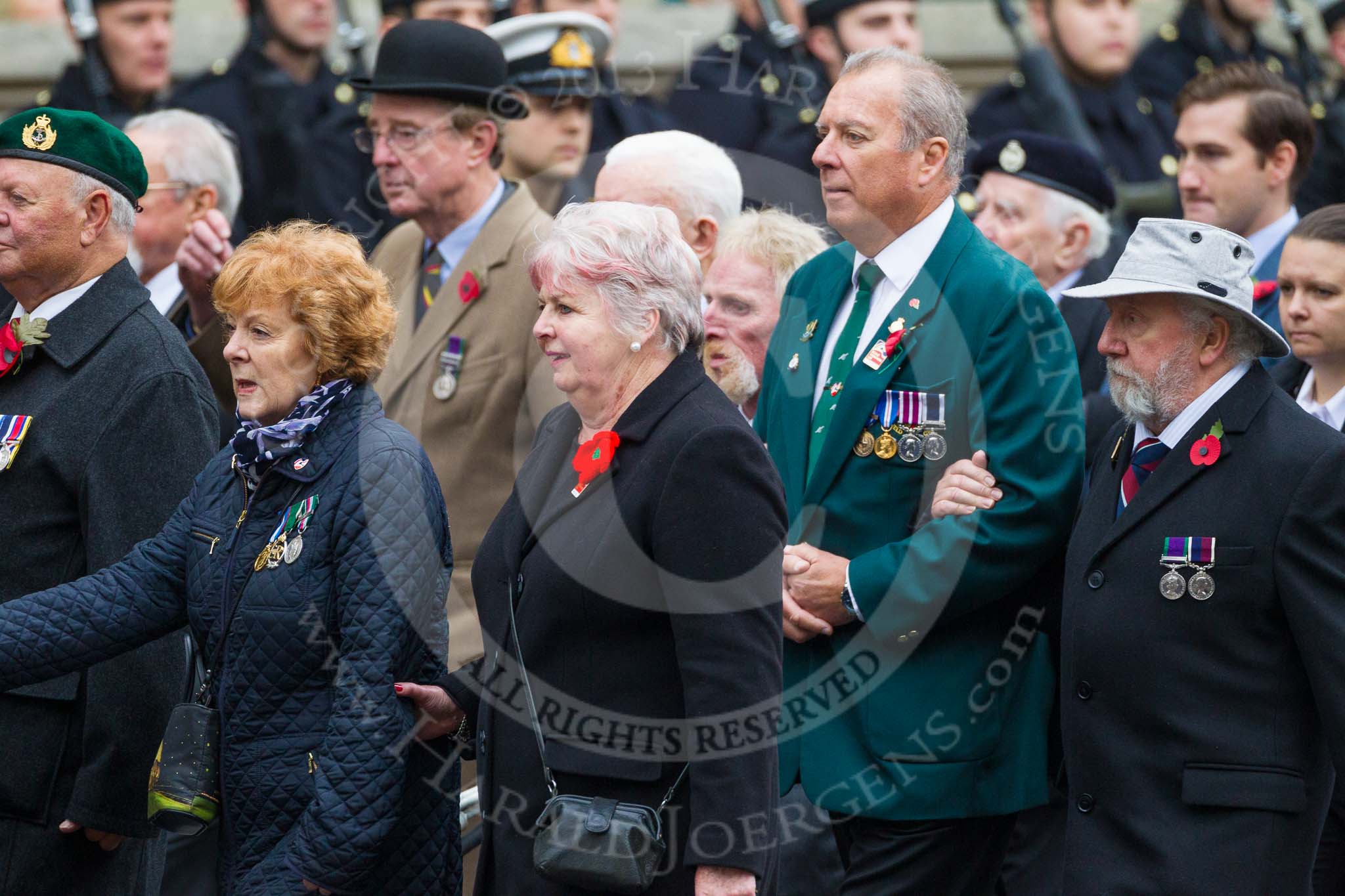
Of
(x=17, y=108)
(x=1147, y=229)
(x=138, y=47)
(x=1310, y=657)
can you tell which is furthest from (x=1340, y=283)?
(x=17, y=108)

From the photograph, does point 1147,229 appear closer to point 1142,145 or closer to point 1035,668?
point 1035,668

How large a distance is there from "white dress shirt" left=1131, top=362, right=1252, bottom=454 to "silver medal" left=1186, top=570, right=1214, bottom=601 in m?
0.30

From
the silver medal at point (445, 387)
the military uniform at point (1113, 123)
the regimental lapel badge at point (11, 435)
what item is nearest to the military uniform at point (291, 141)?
the silver medal at point (445, 387)

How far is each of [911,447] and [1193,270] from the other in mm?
754

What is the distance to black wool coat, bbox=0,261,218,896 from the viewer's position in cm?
398

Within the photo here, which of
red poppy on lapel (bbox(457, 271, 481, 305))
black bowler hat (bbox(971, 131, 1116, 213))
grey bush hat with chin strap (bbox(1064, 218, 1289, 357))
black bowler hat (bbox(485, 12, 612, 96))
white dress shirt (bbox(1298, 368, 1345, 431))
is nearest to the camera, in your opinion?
grey bush hat with chin strap (bbox(1064, 218, 1289, 357))

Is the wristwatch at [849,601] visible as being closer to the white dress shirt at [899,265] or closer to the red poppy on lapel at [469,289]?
the white dress shirt at [899,265]

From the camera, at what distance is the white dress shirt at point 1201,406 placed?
3672 mm

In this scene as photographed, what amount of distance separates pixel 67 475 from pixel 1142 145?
6.84 meters

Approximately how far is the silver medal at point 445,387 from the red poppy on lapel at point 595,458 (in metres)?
1.57

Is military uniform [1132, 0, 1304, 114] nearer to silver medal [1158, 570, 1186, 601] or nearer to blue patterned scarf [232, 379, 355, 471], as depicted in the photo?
silver medal [1158, 570, 1186, 601]

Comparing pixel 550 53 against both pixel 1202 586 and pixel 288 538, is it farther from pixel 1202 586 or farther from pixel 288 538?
pixel 1202 586

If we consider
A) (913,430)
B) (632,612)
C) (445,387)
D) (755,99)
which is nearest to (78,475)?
(445,387)

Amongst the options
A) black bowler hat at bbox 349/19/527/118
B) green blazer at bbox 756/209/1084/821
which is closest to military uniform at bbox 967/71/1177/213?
black bowler hat at bbox 349/19/527/118
